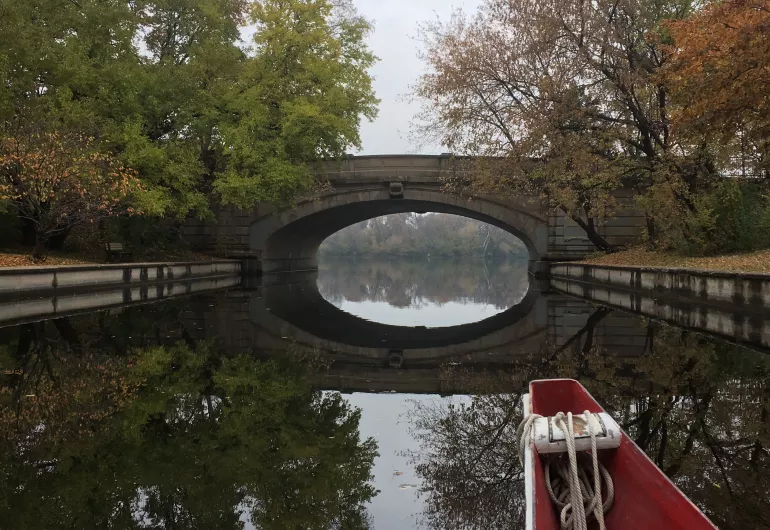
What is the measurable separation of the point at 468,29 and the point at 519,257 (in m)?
68.0

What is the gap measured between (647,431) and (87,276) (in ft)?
45.0

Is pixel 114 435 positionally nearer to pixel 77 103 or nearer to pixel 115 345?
pixel 115 345

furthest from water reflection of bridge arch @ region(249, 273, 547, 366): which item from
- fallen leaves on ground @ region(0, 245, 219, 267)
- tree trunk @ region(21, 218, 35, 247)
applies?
tree trunk @ region(21, 218, 35, 247)

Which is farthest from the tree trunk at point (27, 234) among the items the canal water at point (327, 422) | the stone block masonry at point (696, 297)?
the stone block masonry at point (696, 297)

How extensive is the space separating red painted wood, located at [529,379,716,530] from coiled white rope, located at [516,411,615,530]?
53mm

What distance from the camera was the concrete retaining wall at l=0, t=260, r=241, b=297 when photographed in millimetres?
11555

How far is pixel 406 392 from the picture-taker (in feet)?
21.1

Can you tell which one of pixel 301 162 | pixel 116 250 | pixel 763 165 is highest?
pixel 301 162

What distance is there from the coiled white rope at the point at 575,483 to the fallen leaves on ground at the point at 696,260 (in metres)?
9.43

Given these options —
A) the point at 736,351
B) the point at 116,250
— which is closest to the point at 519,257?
the point at 116,250

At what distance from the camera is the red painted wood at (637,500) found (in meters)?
2.25

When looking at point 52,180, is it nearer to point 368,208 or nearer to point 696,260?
point 696,260

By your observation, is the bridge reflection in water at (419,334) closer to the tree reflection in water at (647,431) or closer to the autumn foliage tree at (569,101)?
the tree reflection in water at (647,431)

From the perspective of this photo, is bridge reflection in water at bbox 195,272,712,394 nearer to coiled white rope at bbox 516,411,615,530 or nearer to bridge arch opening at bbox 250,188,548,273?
coiled white rope at bbox 516,411,615,530
